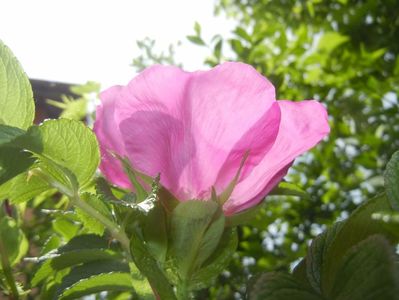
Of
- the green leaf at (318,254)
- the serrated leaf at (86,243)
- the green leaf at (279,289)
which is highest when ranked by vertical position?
the green leaf at (279,289)

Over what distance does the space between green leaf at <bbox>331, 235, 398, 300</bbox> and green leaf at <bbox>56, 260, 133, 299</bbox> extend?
0.69 ft

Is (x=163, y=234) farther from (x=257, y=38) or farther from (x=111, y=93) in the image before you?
(x=257, y=38)

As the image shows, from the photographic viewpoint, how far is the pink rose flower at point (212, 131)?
37 centimetres

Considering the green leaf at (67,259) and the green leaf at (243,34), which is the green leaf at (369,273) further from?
the green leaf at (243,34)

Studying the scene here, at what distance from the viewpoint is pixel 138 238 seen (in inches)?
13.7

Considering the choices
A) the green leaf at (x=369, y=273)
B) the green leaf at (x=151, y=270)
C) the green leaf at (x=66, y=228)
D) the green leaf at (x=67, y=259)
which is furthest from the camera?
the green leaf at (x=66, y=228)

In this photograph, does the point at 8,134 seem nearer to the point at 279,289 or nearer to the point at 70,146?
the point at 70,146

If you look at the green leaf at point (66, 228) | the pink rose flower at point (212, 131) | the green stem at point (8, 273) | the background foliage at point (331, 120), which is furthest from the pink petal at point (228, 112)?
the background foliage at point (331, 120)

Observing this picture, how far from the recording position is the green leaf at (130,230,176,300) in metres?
0.34

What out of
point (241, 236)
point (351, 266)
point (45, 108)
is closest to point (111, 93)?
point (351, 266)

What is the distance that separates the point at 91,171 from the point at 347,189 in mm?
1369

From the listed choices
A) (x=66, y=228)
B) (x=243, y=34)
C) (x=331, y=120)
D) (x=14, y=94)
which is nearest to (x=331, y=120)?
(x=331, y=120)

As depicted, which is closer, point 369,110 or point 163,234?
point 163,234

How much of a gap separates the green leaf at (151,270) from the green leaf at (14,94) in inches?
4.2
